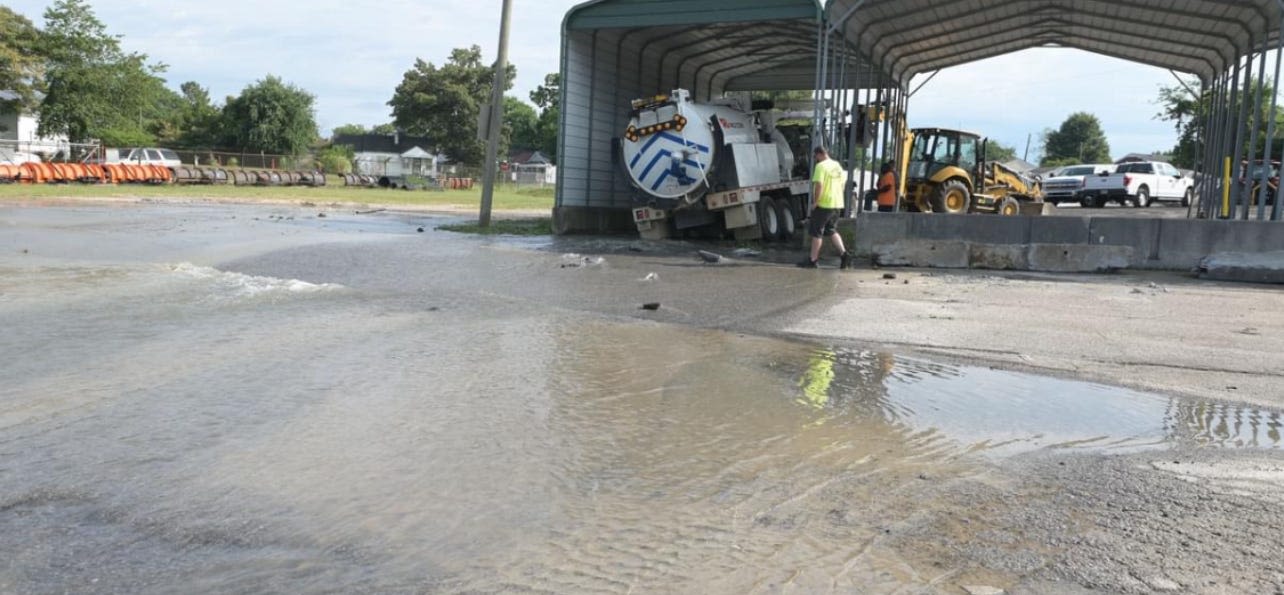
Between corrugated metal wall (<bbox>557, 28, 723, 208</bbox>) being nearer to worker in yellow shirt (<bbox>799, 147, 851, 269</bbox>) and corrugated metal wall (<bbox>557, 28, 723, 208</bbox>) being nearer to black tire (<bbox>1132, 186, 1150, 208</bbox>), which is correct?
worker in yellow shirt (<bbox>799, 147, 851, 269</bbox>)

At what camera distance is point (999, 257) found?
560 inches

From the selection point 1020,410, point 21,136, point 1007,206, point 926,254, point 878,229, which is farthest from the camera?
point 21,136

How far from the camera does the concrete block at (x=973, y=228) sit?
47.4 feet

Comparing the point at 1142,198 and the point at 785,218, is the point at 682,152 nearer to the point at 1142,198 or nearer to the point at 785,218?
the point at 785,218

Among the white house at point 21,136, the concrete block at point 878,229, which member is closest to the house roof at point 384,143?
the white house at point 21,136

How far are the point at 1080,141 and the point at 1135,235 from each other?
108370 millimetres

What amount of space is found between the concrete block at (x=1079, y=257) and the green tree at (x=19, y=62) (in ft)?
194

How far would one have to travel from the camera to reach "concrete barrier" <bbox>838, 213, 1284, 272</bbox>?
13398 mm

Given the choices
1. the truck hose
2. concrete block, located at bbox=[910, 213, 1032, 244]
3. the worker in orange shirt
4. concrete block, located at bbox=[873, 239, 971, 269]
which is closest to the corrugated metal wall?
the truck hose

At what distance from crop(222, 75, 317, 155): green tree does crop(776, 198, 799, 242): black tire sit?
56.7 meters

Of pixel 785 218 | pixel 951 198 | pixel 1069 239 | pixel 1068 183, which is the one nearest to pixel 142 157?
pixel 785 218

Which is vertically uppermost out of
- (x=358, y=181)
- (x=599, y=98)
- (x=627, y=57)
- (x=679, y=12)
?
(x=679, y=12)

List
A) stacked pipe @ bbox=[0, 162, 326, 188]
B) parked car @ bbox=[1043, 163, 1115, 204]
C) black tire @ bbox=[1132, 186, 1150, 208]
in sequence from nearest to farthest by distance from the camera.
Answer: black tire @ bbox=[1132, 186, 1150, 208] → stacked pipe @ bbox=[0, 162, 326, 188] → parked car @ bbox=[1043, 163, 1115, 204]

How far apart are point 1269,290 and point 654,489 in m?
11.1
